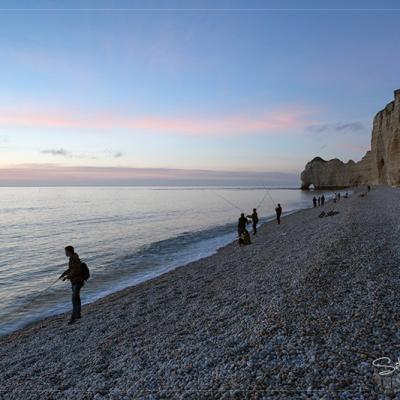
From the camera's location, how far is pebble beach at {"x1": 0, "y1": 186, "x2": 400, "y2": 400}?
18.0 feet

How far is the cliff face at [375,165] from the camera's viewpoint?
61.4 meters

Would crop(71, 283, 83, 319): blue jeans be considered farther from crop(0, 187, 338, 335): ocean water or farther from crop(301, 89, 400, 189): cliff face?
crop(301, 89, 400, 189): cliff face

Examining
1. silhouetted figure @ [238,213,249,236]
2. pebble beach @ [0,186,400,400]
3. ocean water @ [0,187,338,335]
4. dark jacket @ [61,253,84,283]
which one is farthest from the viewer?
silhouetted figure @ [238,213,249,236]

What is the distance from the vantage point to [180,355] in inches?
274

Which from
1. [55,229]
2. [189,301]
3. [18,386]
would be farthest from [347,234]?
[55,229]

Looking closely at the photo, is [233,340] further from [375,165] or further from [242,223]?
[375,165]

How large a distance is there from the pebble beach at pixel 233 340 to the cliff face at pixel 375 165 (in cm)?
5668

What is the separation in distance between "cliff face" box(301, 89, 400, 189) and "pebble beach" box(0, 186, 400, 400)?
5668 centimetres

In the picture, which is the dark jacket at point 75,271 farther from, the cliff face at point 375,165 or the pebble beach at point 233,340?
the cliff face at point 375,165

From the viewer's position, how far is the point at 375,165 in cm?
9662

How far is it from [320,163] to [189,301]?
170877mm

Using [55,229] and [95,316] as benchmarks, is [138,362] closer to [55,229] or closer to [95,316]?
[95,316]

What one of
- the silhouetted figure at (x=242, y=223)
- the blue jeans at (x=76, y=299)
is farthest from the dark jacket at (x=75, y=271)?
the silhouetted figure at (x=242, y=223)

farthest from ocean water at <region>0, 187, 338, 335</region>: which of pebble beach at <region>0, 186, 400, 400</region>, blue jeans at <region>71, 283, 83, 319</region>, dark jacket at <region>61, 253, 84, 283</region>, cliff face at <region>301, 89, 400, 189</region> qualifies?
cliff face at <region>301, 89, 400, 189</region>
